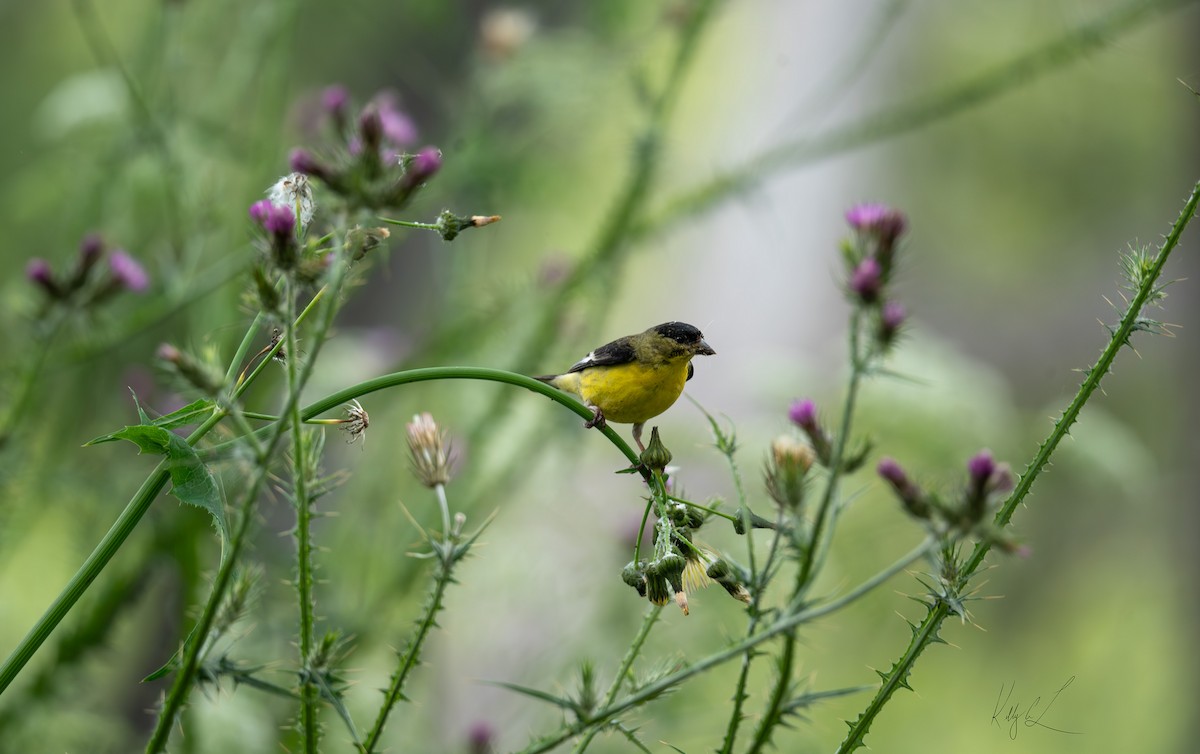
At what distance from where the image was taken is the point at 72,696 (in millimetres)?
2100

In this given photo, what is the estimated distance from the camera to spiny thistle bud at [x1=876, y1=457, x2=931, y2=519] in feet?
2.67

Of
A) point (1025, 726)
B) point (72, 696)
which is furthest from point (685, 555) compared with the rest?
point (72, 696)

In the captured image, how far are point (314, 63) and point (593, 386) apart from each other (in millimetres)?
4449

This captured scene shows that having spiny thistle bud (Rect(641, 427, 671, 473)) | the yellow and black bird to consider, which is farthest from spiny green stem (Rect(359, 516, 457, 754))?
the yellow and black bird

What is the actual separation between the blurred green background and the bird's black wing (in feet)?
0.92

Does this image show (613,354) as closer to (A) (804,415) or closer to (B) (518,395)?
(B) (518,395)

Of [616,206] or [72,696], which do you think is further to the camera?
[616,206]

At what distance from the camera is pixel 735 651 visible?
2.55 feet

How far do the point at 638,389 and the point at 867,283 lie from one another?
1039 millimetres

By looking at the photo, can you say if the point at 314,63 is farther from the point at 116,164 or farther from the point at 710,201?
the point at 710,201

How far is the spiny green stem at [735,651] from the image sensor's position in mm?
745

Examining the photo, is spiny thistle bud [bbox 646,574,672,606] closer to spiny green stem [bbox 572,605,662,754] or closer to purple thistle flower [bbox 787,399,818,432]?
spiny green stem [bbox 572,605,662,754]

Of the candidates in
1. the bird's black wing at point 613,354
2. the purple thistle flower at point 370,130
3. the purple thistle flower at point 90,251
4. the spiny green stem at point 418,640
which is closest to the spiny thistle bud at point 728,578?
the spiny green stem at point 418,640
